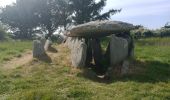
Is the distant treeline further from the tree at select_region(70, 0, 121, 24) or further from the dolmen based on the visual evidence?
the dolmen

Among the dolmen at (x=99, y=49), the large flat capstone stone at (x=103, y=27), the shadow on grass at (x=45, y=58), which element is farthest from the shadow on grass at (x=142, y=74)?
the shadow on grass at (x=45, y=58)

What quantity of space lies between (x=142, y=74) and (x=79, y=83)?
2149mm

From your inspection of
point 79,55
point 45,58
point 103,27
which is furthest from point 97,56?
point 45,58

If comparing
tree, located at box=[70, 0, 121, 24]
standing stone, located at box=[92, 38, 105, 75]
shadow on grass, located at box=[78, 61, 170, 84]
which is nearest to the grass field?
shadow on grass, located at box=[78, 61, 170, 84]

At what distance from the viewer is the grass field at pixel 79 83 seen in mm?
10500

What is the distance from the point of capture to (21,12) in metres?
41.3

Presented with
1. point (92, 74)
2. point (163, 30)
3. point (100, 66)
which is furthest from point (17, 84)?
point (163, 30)

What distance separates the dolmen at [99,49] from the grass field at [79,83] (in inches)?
17.8

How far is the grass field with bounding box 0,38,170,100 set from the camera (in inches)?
413

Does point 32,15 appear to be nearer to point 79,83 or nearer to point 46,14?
point 46,14

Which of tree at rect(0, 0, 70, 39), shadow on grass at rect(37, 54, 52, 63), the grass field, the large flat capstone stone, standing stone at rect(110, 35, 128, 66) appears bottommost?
the grass field

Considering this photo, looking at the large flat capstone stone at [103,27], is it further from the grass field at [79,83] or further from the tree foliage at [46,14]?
the tree foliage at [46,14]

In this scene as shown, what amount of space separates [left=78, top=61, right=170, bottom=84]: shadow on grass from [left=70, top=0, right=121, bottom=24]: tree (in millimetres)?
26938

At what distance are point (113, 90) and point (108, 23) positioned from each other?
381 centimetres
